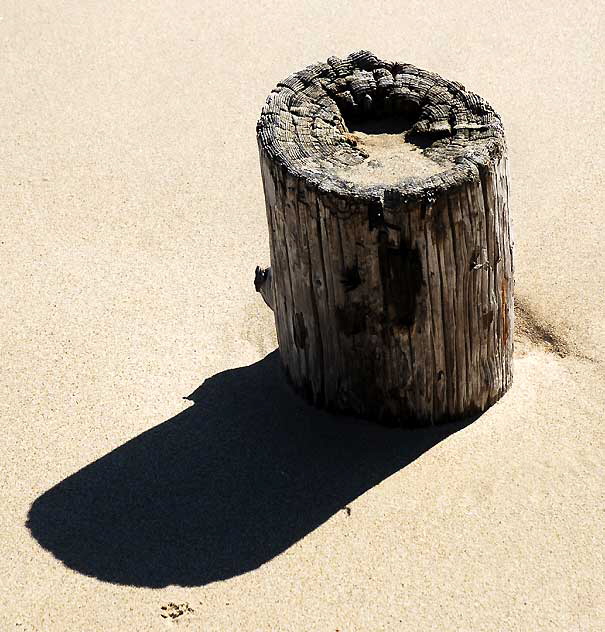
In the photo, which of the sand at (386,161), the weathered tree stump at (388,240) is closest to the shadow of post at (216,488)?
the weathered tree stump at (388,240)

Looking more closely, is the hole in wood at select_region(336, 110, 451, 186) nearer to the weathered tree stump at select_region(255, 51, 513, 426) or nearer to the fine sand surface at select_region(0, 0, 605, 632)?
the weathered tree stump at select_region(255, 51, 513, 426)

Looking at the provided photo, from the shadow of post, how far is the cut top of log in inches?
42.4

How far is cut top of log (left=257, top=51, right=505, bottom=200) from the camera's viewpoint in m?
3.60

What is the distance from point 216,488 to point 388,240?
1.18 metres

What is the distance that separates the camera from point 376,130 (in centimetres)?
400

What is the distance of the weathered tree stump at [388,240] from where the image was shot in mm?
3598

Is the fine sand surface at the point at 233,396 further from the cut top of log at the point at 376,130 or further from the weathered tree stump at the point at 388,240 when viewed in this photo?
the cut top of log at the point at 376,130

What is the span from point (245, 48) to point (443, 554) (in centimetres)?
425

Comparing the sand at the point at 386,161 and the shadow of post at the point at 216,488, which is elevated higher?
the sand at the point at 386,161

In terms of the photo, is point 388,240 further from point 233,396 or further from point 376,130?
point 233,396

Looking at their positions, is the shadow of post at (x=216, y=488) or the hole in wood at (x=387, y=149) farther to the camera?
the shadow of post at (x=216, y=488)

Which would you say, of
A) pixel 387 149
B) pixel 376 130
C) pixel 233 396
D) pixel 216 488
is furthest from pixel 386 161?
pixel 216 488

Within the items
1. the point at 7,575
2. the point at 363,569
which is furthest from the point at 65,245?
the point at 363,569

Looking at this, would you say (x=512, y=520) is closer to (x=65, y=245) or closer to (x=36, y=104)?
(x=65, y=245)
